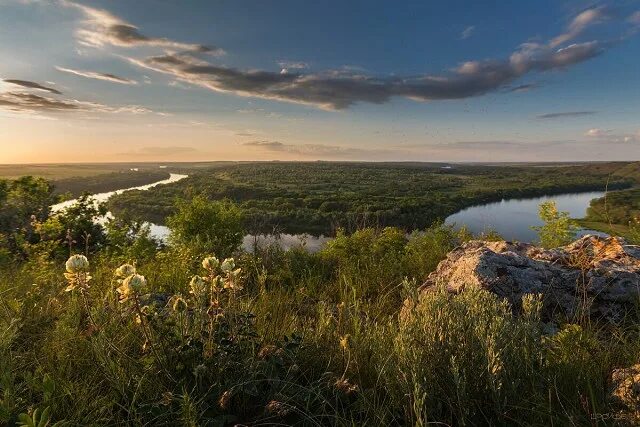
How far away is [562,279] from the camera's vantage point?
5090mm

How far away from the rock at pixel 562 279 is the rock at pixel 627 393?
1829mm

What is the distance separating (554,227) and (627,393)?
8373 mm

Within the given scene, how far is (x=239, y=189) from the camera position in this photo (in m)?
81.5

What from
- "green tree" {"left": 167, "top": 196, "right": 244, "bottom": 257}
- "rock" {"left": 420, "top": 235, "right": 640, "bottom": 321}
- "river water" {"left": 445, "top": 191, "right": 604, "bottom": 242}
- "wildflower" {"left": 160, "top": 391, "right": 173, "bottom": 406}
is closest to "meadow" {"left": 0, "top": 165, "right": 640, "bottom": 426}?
"wildflower" {"left": 160, "top": 391, "right": 173, "bottom": 406}

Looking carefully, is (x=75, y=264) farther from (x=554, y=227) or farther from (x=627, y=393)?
(x=554, y=227)

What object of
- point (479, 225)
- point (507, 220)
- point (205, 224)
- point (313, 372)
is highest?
point (313, 372)

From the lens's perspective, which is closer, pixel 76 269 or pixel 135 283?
pixel 135 283

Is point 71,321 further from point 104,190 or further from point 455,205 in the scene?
point 104,190

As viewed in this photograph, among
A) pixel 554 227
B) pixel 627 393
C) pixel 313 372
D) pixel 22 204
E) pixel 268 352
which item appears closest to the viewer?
pixel 627 393

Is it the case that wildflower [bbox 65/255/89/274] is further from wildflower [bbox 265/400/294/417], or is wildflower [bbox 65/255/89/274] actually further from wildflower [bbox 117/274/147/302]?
wildflower [bbox 265/400/294/417]

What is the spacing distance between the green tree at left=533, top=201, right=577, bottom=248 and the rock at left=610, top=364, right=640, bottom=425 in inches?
296

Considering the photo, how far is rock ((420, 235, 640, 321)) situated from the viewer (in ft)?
15.4

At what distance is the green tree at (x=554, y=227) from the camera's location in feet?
30.6

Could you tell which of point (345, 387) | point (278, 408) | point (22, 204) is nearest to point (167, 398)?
point (278, 408)
